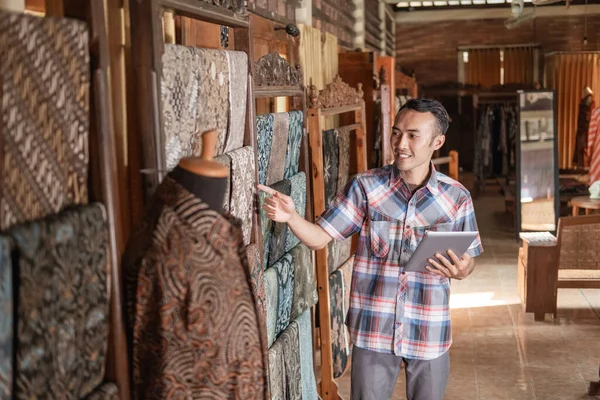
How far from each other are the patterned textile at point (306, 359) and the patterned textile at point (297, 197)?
1.05ft

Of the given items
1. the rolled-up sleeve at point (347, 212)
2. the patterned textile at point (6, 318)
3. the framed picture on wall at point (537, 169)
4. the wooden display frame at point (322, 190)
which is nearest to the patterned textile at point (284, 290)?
the rolled-up sleeve at point (347, 212)

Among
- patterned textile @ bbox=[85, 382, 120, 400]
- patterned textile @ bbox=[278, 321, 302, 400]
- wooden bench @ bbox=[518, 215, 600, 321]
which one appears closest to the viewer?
patterned textile @ bbox=[85, 382, 120, 400]

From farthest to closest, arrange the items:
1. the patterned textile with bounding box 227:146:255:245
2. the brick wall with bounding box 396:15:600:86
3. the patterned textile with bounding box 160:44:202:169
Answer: the brick wall with bounding box 396:15:600:86 → the patterned textile with bounding box 227:146:255:245 → the patterned textile with bounding box 160:44:202:169

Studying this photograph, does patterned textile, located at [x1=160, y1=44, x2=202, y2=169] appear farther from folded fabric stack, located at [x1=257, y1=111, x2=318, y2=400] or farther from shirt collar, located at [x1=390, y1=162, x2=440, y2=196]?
shirt collar, located at [x1=390, y1=162, x2=440, y2=196]

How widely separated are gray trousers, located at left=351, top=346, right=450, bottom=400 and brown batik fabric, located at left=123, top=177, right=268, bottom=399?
1.33 m

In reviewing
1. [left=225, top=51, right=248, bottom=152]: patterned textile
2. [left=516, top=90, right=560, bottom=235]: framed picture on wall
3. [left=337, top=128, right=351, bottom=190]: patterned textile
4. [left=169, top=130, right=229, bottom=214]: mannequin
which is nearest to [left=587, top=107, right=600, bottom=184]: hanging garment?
[left=516, top=90, right=560, bottom=235]: framed picture on wall

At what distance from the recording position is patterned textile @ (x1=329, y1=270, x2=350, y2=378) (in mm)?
4402

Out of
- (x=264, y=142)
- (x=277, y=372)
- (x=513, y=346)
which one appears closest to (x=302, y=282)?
(x=277, y=372)

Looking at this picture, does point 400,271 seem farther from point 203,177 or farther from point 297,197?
point 203,177

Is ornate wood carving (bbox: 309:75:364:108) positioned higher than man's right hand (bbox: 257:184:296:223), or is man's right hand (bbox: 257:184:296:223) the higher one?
ornate wood carving (bbox: 309:75:364:108)

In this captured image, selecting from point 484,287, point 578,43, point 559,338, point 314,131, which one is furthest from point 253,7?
point 578,43

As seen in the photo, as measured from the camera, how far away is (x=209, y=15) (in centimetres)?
238

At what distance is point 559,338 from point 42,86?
5105 mm

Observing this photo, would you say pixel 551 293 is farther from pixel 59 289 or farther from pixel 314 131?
pixel 59 289
